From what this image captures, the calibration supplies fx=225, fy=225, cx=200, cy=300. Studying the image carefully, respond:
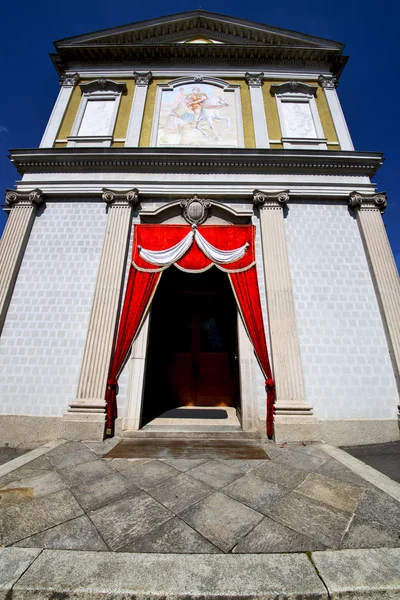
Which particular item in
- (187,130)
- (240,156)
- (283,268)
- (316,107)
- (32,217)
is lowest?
(283,268)

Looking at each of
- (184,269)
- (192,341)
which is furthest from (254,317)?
(192,341)

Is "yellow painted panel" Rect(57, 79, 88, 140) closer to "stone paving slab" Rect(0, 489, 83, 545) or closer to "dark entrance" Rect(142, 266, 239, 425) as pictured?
"dark entrance" Rect(142, 266, 239, 425)

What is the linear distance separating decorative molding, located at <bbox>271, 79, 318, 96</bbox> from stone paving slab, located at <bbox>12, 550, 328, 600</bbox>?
1113cm

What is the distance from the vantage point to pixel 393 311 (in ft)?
17.0

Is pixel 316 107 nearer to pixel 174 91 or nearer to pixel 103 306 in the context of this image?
pixel 174 91

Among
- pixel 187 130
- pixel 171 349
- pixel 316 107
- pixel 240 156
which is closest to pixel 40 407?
pixel 171 349

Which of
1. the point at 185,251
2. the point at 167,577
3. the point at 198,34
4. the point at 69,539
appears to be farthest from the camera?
the point at 198,34

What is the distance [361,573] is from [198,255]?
524cm

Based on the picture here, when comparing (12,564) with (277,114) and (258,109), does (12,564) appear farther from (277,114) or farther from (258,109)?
(277,114)

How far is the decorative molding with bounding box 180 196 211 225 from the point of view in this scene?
597cm

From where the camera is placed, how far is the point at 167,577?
1.56 metres

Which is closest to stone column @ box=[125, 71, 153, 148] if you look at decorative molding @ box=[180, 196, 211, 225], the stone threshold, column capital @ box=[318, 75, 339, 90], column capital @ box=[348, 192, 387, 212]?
decorative molding @ box=[180, 196, 211, 225]

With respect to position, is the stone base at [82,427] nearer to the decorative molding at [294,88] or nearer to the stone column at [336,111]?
the stone column at [336,111]

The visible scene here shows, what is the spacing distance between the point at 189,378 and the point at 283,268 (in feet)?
13.7
